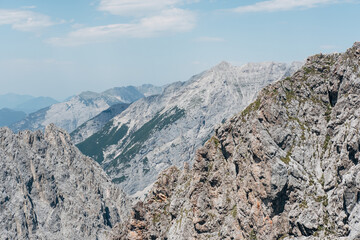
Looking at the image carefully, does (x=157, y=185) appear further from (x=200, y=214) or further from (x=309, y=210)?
(x=309, y=210)

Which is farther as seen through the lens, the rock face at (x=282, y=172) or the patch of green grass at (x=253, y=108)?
the patch of green grass at (x=253, y=108)

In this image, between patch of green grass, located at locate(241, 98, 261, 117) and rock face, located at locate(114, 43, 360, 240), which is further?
patch of green grass, located at locate(241, 98, 261, 117)

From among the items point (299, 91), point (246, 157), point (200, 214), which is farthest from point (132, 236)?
point (299, 91)

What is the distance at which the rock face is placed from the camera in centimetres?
10425

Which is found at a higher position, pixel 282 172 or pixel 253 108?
pixel 253 108

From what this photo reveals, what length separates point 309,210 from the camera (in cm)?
10569

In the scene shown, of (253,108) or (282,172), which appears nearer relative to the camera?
(282,172)

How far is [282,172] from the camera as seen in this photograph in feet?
361

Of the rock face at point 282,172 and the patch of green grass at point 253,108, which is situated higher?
the patch of green grass at point 253,108

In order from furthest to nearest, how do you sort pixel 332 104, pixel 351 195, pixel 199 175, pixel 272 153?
pixel 199 175
pixel 332 104
pixel 272 153
pixel 351 195

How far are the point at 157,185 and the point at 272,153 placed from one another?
47.5 metres

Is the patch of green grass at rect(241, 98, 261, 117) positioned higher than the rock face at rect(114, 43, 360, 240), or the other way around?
the patch of green grass at rect(241, 98, 261, 117)

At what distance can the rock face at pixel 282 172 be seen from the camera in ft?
342

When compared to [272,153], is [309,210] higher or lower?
lower
